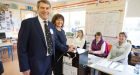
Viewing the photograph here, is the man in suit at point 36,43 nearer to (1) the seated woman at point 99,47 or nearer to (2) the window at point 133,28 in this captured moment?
(1) the seated woman at point 99,47

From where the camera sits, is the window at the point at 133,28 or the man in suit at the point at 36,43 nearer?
the man in suit at the point at 36,43

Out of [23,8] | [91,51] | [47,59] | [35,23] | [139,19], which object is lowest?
[91,51]

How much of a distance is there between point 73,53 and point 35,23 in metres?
0.70

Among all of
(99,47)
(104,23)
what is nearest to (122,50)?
(99,47)

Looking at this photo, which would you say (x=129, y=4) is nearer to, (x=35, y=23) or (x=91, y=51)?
(x=91, y=51)

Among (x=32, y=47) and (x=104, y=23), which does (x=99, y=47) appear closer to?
(x=104, y=23)

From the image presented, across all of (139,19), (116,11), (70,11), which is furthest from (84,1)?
(139,19)

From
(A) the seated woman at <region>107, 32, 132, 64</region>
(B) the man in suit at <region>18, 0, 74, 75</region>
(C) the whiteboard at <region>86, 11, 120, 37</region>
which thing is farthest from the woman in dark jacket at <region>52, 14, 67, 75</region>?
(C) the whiteboard at <region>86, 11, 120, 37</region>

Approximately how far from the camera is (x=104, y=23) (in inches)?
152

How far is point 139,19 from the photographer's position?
11.0 feet

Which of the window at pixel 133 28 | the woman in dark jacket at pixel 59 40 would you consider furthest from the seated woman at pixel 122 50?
the window at pixel 133 28

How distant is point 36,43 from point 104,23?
2.99 m

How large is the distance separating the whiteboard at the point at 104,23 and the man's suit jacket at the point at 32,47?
278 cm

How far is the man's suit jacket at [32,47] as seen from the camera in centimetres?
130
